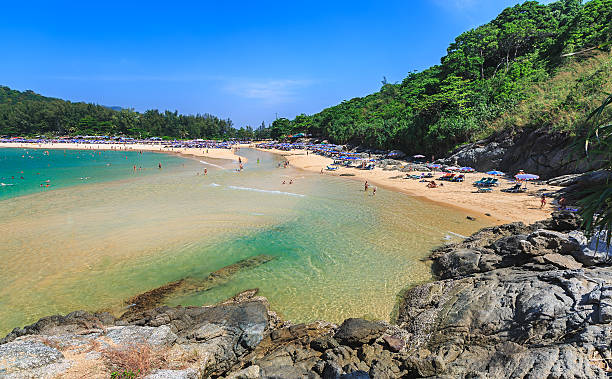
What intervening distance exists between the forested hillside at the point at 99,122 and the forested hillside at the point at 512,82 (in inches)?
3795

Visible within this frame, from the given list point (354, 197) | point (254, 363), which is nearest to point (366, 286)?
point (254, 363)

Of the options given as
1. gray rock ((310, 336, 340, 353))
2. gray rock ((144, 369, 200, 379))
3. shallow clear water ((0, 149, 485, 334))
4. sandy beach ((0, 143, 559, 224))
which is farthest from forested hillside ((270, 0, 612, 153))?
gray rock ((144, 369, 200, 379))

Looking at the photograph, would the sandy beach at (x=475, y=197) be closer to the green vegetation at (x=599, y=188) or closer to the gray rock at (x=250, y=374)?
the green vegetation at (x=599, y=188)

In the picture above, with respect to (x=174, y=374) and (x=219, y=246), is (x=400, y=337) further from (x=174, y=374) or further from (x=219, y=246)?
(x=219, y=246)

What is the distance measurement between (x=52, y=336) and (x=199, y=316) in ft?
12.4

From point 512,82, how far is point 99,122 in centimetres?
15201

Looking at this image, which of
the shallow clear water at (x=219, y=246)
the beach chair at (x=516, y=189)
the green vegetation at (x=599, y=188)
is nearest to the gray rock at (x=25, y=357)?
the shallow clear water at (x=219, y=246)

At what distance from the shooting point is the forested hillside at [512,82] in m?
31.8

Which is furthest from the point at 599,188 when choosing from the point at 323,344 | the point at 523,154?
the point at 523,154

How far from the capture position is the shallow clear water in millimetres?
12109

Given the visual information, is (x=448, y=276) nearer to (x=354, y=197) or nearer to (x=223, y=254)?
(x=223, y=254)

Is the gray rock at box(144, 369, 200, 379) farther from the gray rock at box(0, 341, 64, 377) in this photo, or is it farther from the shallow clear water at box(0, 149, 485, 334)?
the shallow clear water at box(0, 149, 485, 334)

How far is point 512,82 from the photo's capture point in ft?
148

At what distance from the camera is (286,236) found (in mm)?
18969
